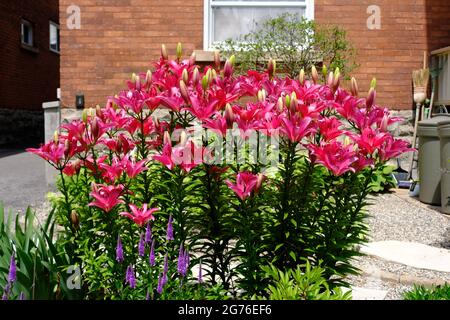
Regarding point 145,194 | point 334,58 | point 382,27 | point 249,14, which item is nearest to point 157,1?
point 249,14

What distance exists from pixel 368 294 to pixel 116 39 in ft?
18.6

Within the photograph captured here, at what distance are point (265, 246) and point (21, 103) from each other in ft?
43.9

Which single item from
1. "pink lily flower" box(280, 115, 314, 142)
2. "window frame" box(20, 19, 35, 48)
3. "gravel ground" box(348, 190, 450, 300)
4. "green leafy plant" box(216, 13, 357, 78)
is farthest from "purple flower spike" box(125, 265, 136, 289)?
"window frame" box(20, 19, 35, 48)

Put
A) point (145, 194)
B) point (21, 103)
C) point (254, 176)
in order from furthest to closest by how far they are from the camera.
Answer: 1. point (21, 103)
2. point (145, 194)
3. point (254, 176)

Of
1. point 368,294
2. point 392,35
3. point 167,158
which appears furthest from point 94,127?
point 392,35

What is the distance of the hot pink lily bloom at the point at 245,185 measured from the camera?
2.14 meters

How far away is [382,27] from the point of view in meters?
7.77

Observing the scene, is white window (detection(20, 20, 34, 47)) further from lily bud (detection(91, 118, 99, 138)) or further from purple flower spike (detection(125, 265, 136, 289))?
purple flower spike (detection(125, 265, 136, 289))

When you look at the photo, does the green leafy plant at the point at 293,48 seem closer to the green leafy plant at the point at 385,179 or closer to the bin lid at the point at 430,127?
the bin lid at the point at 430,127

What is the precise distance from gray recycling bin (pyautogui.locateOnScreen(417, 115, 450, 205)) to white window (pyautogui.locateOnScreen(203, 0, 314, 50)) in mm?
2467

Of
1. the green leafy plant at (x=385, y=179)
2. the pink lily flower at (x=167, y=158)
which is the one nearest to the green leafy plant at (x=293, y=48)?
the green leafy plant at (x=385, y=179)
